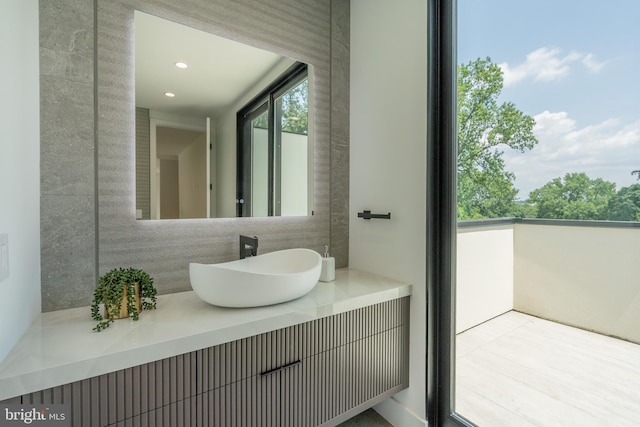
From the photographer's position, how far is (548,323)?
140 centimetres

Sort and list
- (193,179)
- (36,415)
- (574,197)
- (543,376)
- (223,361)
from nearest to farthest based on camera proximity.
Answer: (36,415)
(223,361)
(574,197)
(543,376)
(193,179)

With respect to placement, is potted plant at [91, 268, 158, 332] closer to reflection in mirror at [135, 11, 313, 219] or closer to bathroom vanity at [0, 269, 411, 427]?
bathroom vanity at [0, 269, 411, 427]

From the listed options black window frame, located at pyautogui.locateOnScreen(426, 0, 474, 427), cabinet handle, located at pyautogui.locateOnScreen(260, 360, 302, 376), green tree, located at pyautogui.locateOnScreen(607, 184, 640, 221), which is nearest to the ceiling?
black window frame, located at pyautogui.locateOnScreen(426, 0, 474, 427)

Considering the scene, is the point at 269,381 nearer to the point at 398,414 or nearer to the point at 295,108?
the point at 398,414

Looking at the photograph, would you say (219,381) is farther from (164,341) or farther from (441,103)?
(441,103)

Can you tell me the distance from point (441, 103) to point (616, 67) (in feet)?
2.28

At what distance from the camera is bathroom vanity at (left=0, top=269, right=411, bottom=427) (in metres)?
0.94

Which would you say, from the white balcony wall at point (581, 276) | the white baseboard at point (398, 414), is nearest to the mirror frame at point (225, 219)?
the white baseboard at point (398, 414)

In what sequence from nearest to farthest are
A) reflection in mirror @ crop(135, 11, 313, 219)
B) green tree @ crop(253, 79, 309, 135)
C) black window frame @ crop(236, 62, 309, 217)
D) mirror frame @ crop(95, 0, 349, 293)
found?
mirror frame @ crop(95, 0, 349, 293) → reflection in mirror @ crop(135, 11, 313, 219) → black window frame @ crop(236, 62, 309, 217) → green tree @ crop(253, 79, 309, 135)

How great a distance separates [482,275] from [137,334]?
1589 mm

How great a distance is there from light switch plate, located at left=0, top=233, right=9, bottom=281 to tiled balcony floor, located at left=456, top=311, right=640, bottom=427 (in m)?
1.91

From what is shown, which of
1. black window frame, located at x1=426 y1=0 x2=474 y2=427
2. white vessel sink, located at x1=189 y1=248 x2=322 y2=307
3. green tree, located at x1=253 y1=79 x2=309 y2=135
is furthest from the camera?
green tree, located at x1=253 y1=79 x2=309 y2=135

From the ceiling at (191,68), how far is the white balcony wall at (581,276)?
1.69 m

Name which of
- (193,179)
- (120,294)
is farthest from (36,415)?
(193,179)
